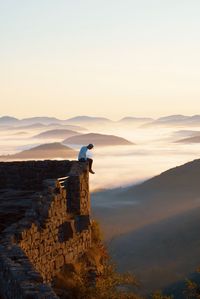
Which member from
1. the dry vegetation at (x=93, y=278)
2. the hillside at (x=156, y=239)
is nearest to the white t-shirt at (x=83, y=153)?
the dry vegetation at (x=93, y=278)

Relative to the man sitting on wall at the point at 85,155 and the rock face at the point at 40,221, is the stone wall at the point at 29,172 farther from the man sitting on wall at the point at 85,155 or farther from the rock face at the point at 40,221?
the man sitting on wall at the point at 85,155

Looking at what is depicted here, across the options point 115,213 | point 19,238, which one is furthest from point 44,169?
point 115,213

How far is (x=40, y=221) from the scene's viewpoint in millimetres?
20109

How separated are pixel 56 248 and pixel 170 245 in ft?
404

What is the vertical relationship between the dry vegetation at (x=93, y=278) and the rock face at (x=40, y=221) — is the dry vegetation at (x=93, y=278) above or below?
below

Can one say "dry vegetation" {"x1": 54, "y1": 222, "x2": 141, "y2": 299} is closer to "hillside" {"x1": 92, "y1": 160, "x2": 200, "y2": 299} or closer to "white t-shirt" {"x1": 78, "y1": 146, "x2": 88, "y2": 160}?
"white t-shirt" {"x1": 78, "y1": 146, "x2": 88, "y2": 160}

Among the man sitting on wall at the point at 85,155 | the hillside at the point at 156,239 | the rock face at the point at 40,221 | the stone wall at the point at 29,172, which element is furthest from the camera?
the hillside at the point at 156,239

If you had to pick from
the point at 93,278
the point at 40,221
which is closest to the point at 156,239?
the point at 93,278

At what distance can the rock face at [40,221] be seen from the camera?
14.0m

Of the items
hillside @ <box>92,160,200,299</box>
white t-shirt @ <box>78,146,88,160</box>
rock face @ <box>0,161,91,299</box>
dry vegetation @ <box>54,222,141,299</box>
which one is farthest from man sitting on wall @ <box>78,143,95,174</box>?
hillside @ <box>92,160,200,299</box>

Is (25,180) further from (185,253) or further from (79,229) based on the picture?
(185,253)

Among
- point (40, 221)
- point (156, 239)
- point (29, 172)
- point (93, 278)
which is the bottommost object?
point (156, 239)

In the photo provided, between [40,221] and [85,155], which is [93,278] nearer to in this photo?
[40,221]

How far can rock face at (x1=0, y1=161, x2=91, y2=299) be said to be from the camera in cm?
1398
